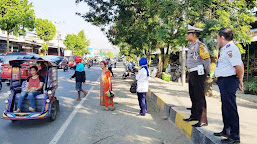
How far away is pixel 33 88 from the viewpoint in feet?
18.8

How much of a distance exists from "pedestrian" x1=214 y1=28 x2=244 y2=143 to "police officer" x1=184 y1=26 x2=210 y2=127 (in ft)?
2.03

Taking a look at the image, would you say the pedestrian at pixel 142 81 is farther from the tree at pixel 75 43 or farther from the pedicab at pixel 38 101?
the tree at pixel 75 43

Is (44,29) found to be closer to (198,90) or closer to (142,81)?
(142,81)

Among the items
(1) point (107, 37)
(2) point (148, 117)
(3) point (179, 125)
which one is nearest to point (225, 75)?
(3) point (179, 125)

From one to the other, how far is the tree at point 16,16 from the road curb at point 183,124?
69.1ft

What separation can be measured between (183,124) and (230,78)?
6.32ft

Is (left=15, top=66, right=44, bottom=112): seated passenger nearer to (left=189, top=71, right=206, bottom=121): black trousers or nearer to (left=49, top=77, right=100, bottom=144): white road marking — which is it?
(left=49, top=77, right=100, bottom=144): white road marking

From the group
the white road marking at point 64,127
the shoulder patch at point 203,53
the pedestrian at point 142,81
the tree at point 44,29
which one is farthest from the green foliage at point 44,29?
the shoulder patch at point 203,53

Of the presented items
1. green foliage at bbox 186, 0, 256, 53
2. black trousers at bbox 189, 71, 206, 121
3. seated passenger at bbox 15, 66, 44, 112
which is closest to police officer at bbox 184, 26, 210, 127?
black trousers at bbox 189, 71, 206, 121

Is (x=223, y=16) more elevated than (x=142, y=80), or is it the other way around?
(x=223, y=16)

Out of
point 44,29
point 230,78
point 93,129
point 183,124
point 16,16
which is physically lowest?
point 93,129

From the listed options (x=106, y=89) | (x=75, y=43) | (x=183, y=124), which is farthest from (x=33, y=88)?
(x=75, y=43)

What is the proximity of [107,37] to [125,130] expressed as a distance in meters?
13.9

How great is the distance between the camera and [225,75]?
3492mm
